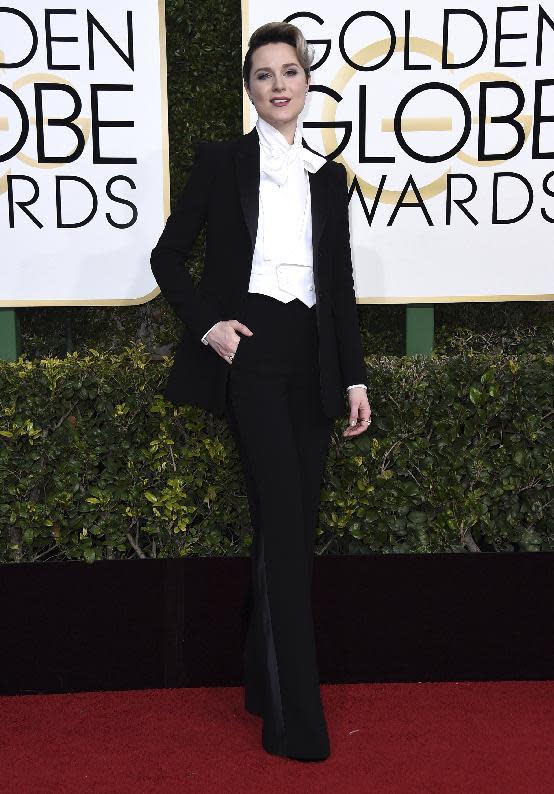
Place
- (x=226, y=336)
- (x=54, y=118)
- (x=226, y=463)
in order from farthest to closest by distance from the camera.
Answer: (x=54, y=118)
(x=226, y=463)
(x=226, y=336)

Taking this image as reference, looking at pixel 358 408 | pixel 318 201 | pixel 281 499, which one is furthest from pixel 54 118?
pixel 281 499

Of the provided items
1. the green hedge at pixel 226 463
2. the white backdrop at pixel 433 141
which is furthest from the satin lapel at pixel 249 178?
the white backdrop at pixel 433 141

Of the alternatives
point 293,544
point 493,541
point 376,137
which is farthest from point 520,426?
point 376,137

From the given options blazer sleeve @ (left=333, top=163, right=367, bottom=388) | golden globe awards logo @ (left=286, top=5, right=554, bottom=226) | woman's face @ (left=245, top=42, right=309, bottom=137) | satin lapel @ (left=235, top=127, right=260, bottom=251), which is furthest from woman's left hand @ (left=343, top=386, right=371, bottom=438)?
golden globe awards logo @ (left=286, top=5, right=554, bottom=226)

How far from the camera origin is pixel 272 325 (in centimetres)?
291

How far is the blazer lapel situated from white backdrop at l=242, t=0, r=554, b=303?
103 cm

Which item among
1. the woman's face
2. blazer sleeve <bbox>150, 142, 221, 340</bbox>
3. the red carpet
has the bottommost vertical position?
the red carpet

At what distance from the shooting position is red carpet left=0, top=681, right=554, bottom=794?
Result: 2.84 meters

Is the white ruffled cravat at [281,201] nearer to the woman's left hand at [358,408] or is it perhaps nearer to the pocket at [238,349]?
the pocket at [238,349]

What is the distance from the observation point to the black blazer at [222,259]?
9.52ft

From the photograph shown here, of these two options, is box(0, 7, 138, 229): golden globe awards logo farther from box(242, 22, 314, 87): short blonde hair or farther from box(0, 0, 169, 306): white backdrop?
box(242, 22, 314, 87): short blonde hair

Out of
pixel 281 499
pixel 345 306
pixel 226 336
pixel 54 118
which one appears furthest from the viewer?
pixel 54 118

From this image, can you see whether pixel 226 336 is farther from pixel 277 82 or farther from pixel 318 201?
pixel 277 82

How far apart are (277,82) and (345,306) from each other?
2.55 ft
